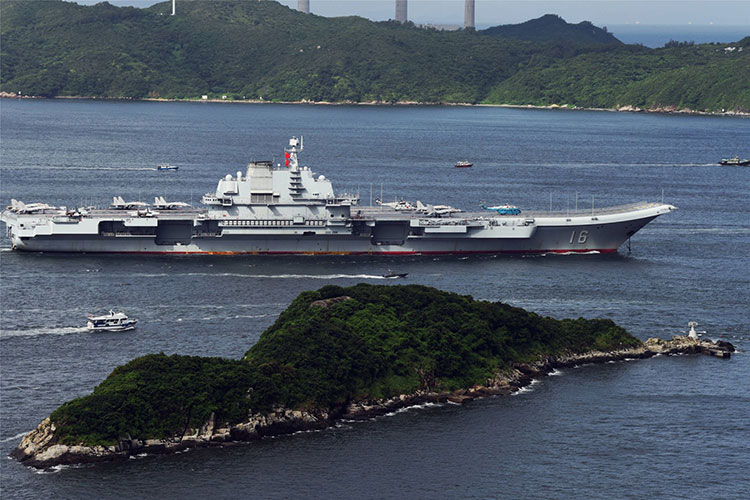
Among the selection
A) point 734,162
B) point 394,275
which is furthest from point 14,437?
point 734,162

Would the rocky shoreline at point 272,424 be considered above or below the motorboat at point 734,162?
below

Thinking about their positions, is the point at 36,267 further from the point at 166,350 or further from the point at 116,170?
the point at 116,170

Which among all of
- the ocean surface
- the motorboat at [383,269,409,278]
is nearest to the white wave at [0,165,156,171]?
the ocean surface

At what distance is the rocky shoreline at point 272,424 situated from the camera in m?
42.7

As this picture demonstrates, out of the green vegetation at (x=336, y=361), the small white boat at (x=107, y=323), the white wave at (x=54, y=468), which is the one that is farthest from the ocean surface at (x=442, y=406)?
the green vegetation at (x=336, y=361)

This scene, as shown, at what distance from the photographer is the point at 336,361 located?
49812 millimetres

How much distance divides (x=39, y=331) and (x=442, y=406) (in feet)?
72.7

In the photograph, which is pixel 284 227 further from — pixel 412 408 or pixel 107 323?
pixel 412 408

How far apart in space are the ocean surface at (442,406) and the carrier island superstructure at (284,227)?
185cm

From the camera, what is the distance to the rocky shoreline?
4266 cm

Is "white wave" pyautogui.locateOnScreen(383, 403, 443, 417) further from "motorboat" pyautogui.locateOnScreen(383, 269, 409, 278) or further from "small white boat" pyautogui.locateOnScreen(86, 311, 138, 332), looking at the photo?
"motorboat" pyautogui.locateOnScreen(383, 269, 409, 278)

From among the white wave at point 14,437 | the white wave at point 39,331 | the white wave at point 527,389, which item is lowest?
the white wave at point 14,437

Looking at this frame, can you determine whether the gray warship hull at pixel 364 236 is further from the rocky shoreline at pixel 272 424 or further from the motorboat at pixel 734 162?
the motorboat at pixel 734 162

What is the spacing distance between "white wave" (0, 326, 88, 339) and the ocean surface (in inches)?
4.9
